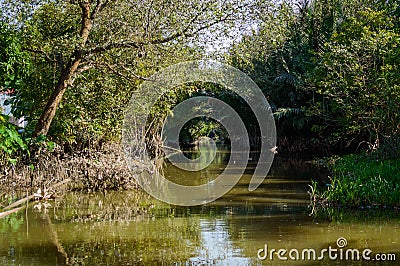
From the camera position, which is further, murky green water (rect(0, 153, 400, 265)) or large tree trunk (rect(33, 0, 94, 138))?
large tree trunk (rect(33, 0, 94, 138))

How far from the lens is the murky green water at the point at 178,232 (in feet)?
23.6

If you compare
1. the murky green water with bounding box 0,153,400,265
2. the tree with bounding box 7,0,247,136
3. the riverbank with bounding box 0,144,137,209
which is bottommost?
the murky green water with bounding box 0,153,400,265

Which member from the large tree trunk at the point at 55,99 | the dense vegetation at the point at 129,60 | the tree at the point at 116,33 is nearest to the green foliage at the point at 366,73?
the dense vegetation at the point at 129,60

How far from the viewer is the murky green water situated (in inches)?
283

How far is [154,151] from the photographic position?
85.4ft

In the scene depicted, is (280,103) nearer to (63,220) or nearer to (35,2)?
(35,2)

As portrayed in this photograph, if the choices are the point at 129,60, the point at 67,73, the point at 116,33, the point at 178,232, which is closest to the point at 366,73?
the point at 129,60

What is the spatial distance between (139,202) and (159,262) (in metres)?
5.38

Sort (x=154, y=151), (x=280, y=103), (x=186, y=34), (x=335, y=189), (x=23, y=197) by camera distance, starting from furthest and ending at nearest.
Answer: (x=280, y=103) < (x=154, y=151) < (x=186, y=34) < (x=23, y=197) < (x=335, y=189)

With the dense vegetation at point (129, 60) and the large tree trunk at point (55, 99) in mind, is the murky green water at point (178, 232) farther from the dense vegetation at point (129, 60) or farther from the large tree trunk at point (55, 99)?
the large tree trunk at point (55, 99)

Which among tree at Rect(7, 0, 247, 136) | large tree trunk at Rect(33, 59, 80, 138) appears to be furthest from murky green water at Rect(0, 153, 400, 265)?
tree at Rect(7, 0, 247, 136)

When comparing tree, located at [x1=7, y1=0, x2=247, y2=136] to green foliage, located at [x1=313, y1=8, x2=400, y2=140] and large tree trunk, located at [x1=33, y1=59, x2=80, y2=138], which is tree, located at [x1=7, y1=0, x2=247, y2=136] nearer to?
large tree trunk, located at [x1=33, y1=59, x2=80, y2=138]

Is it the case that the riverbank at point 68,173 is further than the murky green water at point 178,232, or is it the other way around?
the riverbank at point 68,173

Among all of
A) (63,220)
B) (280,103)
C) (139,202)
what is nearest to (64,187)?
(139,202)
